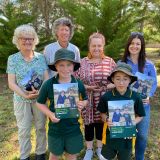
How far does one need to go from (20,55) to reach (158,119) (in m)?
3.88

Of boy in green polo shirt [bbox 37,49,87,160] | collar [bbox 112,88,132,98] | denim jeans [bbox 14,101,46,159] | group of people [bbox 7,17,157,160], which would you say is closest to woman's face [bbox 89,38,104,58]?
group of people [bbox 7,17,157,160]

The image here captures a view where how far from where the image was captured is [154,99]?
813 centimetres

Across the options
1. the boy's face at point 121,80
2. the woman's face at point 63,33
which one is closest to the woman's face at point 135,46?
the boy's face at point 121,80

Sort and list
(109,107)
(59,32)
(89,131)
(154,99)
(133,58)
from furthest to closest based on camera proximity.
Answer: (154,99) < (89,131) < (59,32) < (133,58) < (109,107)

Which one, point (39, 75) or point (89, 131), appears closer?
point (39, 75)

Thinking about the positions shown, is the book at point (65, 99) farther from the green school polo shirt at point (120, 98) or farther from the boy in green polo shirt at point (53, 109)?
the green school polo shirt at point (120, 98)

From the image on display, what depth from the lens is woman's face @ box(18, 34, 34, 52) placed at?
12.0 feet

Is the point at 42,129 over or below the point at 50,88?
below

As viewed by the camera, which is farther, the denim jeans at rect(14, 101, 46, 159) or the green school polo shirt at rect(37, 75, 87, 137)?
the denim jeans at rect(14, 101, 46, 159)

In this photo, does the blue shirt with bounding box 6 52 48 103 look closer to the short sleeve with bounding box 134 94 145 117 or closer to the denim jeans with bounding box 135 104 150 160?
the short sleeve with bounding box 134 94 145 117

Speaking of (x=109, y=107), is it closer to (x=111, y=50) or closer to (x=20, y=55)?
(x=20, y=55)

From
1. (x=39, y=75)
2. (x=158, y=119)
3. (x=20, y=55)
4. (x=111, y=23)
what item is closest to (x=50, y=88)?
(x=39, y=75)

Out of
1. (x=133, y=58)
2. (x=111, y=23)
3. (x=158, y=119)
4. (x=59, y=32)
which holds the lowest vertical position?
(x=158, y=119)

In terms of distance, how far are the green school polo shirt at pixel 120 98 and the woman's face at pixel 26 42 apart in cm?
111
